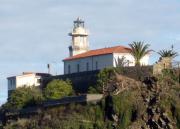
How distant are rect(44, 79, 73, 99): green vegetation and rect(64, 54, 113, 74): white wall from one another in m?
5.51

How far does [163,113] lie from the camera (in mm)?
78250

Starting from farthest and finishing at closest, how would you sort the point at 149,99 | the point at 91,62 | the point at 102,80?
the point at 91,62 < the point at 102,80 < the point at 149,99

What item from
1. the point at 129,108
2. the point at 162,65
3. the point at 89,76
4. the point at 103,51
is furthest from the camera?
the point at 103,51

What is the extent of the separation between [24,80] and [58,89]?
15.9 metres

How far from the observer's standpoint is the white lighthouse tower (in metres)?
110

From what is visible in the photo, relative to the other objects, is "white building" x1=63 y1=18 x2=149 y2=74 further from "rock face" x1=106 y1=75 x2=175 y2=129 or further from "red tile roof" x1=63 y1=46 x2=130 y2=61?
"rock face" x1=106 y1=75 x2=175 y2=129

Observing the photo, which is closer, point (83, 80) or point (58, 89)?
point (58, 89)

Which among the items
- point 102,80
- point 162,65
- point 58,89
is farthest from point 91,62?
point 162,65

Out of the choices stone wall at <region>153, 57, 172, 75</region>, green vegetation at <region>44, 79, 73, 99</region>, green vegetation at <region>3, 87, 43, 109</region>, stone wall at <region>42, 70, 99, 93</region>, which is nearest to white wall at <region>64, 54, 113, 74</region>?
stone wall at <region>42, 70, 99, 93</region>

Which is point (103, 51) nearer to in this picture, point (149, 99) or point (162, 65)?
point (162, 65)

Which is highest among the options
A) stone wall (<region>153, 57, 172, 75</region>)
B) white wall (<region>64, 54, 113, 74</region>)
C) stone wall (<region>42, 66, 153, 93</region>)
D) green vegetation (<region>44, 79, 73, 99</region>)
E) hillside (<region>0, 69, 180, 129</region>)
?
white wall (<region>64, 54, 113, 74</region>)

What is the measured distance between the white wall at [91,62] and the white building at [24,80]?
2768 millimetres

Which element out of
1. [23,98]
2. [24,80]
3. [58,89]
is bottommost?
[23,98]

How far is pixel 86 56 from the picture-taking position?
10000cm
